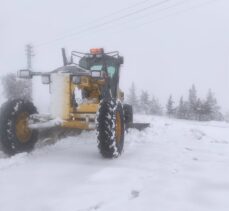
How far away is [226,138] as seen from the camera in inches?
396

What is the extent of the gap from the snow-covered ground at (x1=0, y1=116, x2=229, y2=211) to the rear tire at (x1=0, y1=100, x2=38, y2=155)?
213mm

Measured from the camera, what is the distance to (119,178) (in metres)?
5.55

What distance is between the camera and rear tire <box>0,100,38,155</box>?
7.38 metres

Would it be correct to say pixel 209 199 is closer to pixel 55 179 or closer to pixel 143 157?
pixel 55 179

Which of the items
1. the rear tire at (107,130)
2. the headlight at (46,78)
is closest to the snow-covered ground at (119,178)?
the rear tire at (107,130)

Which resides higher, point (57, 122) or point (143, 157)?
point (57, 122)

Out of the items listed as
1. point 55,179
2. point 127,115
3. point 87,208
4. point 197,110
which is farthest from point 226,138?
point 197,110

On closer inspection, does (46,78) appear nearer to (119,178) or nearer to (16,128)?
(16,128)

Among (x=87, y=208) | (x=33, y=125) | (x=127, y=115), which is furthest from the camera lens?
(x=127, y=115)

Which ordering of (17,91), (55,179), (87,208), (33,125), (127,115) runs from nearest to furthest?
(87,208)
(55,179)
(33,125)
(127,115)
(17,91)

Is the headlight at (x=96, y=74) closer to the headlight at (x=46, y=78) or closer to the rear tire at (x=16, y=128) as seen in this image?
the headlight at (x=46, y=78)

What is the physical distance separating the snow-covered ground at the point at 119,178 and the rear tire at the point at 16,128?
8.4 inches

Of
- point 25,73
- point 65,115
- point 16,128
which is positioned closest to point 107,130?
point 65,115

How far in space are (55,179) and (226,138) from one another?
551 cm
